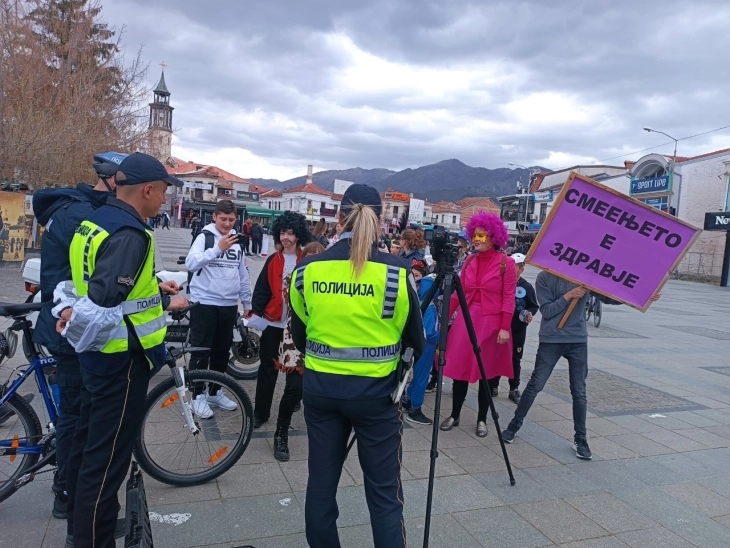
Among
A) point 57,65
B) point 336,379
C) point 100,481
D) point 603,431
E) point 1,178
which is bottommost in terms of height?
point 603,431

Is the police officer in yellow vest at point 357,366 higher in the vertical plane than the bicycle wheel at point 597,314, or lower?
higher

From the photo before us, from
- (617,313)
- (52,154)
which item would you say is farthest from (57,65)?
(617,313)

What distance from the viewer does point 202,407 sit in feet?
12.3

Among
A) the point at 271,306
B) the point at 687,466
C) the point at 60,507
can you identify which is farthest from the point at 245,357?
the point at 687,466

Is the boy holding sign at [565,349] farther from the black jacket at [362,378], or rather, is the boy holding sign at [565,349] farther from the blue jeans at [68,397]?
the blue jeans at [68,397]

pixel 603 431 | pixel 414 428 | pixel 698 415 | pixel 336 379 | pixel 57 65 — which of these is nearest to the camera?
pixel 336 379

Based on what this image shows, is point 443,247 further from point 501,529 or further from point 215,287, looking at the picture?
point 215,287

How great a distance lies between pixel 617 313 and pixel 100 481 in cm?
1469

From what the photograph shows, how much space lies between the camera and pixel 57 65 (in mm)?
16641

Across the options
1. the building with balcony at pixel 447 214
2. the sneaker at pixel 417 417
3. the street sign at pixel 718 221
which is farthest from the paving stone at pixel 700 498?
the building with balcony at pixel 447 214

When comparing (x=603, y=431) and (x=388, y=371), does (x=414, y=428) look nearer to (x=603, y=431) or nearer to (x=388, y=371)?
(x=603, y=431)

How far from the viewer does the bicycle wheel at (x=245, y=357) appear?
5.96 m

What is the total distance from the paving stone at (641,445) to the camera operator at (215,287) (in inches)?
149

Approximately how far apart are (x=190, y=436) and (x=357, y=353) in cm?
211
